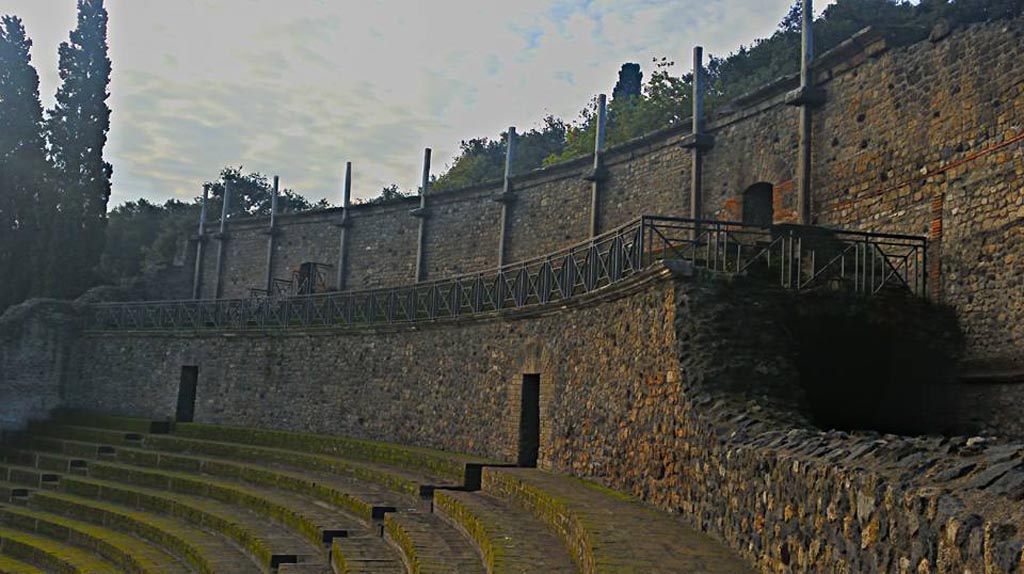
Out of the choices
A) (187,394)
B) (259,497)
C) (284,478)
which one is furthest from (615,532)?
(187,394)

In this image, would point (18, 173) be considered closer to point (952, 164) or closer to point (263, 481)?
point (263, 481)

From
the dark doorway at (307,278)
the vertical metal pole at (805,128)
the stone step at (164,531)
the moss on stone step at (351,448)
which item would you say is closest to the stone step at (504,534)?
the moss on stone step at (351,448)

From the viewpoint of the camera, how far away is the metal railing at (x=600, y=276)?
981 cm

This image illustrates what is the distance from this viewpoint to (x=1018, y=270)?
880cm

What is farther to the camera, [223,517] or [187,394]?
[187,394]

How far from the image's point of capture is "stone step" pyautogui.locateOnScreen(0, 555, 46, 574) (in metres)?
12.2

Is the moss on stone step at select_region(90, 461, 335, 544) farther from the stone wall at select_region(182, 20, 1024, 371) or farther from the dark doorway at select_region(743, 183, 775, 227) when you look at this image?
the dark doorway at select_region(743, 183, 775, 227)

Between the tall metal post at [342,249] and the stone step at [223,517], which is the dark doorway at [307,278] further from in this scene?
the stone step at [223,517]

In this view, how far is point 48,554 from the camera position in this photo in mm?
12398

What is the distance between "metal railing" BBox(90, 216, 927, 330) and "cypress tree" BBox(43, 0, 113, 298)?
15.2 feet

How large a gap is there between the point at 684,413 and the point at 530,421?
498cm

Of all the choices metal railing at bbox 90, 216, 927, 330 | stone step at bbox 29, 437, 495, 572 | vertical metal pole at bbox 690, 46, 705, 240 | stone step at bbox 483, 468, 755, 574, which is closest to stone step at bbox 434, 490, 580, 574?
stone step at bbox 483, 468, 755, 574

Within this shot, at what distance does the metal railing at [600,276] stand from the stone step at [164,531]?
16.6ft

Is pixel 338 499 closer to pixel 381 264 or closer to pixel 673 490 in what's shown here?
pixel 673 490
